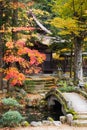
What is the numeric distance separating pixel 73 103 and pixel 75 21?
7.55 meters

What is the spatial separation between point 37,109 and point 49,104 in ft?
4.16

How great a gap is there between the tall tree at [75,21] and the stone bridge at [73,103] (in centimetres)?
455

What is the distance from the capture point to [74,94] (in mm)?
21969

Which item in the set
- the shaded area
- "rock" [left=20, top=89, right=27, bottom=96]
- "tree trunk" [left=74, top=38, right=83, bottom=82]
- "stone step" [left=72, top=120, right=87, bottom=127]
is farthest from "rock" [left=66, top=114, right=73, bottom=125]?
"tree trunk" [left=74, top=38, right=83, bottom=82]

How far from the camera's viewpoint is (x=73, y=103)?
19.8m

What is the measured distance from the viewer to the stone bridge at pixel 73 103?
17.5 meters

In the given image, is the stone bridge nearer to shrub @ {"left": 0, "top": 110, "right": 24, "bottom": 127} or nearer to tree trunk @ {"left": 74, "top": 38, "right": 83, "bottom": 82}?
shrub @ {"left": 0, "top": 110, "right": 24, "bottom": 127}

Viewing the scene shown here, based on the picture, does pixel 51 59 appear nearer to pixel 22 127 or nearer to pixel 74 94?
pixel 74 94

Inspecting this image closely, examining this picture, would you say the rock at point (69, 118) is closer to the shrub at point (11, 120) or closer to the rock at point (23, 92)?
the shrub at point (11, 120)

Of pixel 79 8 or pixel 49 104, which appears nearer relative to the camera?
pixel 49 104

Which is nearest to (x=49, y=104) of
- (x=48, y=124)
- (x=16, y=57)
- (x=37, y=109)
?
(x=37, y=109)

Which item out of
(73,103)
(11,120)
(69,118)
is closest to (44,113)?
(73,103)

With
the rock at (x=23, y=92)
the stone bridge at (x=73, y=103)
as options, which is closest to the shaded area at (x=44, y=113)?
the stone bridge at (x=73, y=103)

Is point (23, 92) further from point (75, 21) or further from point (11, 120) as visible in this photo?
point (11, 120)
